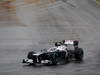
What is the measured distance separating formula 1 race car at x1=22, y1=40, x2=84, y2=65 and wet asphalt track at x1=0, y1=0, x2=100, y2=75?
431 mm

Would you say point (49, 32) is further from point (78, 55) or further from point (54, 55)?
point (54, 55)

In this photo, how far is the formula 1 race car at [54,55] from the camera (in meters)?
20.3

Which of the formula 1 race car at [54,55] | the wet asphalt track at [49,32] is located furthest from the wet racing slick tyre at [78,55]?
the wet asphalt track at [49,32]

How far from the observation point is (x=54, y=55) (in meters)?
20.4

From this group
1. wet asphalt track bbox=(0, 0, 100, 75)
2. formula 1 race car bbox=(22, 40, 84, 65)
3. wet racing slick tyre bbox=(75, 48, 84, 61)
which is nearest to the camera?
wet asphalt track bbox=(0, 0, 100, 75)

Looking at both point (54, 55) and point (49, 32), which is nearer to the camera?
point (54, 55)

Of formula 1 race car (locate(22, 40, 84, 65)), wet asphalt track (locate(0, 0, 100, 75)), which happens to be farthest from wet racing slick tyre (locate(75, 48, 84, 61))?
wet asphalt track (locate(0, 0, 100, 75))

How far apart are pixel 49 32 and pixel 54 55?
968 cm

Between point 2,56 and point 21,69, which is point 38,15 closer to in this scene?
point 2,56

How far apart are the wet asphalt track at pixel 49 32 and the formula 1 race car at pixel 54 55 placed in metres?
0.43

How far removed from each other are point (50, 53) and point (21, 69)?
1824 mm

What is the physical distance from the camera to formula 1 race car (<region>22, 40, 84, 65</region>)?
20.3m

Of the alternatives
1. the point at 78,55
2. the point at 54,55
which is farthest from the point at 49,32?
the point at 54,55

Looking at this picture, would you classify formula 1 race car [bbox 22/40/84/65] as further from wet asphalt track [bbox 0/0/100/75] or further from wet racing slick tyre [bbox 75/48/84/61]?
wet asphalt track [bbox 0/0/100/75]
